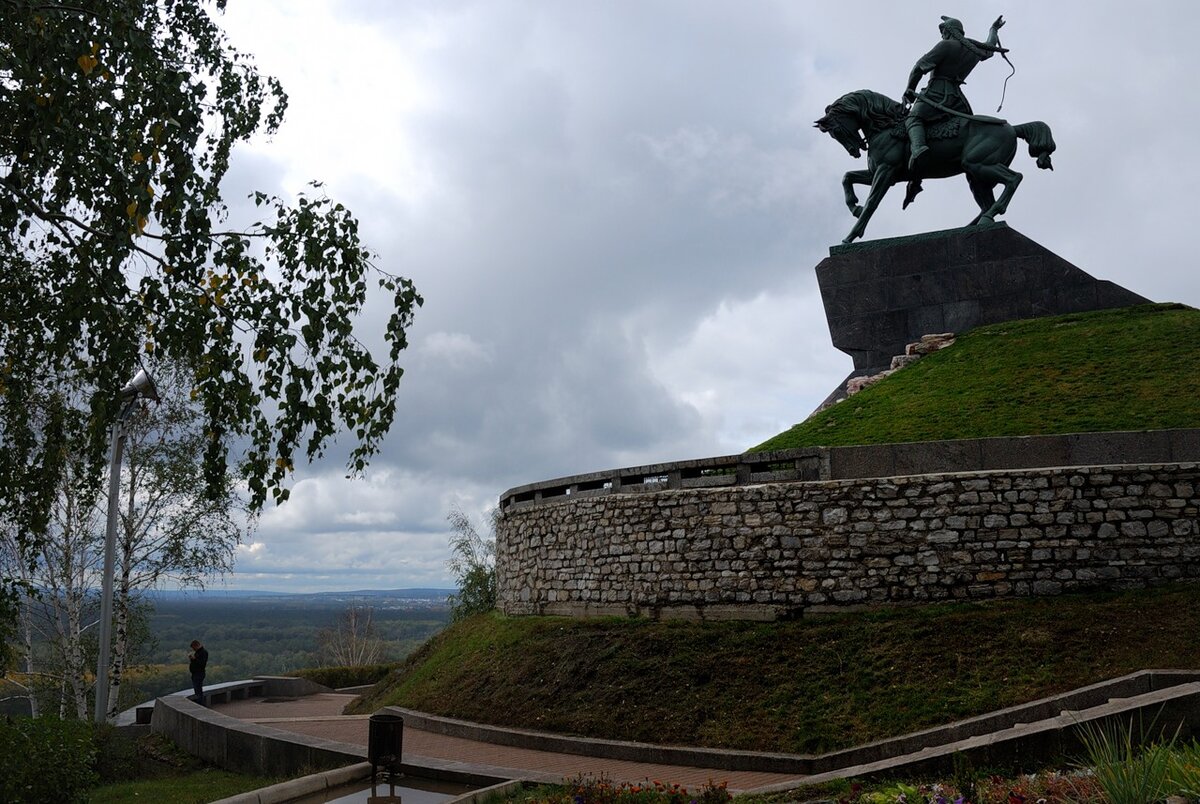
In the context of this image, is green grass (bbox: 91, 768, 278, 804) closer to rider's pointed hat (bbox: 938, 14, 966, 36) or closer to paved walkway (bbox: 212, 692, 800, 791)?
paved walkway (bbox: 212, 692, 800, 791)

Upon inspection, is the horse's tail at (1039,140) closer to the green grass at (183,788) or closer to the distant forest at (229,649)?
the green grass at (183,788)

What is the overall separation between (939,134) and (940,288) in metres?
3.63

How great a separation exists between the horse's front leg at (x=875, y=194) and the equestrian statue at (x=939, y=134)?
24 millimetres

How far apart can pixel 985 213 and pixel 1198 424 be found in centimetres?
908

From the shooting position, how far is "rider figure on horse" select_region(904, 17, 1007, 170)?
21.9 metres

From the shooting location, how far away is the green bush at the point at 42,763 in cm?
794

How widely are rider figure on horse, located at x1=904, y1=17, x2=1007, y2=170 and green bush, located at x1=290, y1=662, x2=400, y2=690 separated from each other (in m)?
20.9

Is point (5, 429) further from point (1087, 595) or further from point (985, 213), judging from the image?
point (985, 213)

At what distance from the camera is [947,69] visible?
22188 millimetres

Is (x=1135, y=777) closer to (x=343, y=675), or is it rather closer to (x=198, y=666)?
(x=198, y=666)

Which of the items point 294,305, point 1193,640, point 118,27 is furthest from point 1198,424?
point 118,27

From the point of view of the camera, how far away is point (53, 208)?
6.63 meters

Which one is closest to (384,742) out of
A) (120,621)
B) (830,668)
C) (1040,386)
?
(830,668)

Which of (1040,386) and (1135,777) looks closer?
(1135,777)
